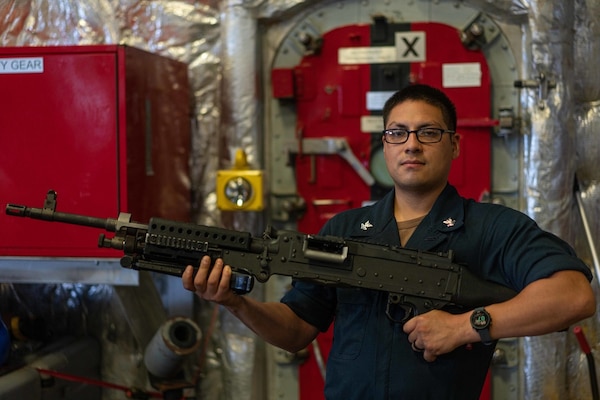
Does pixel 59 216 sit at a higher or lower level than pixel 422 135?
lower

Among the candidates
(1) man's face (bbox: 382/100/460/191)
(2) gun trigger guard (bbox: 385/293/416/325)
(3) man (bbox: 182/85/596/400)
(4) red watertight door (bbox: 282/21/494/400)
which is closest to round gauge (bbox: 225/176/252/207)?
(4) red watertight door (bbox: 282/21/494/400)

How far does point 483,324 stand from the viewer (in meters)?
1.63

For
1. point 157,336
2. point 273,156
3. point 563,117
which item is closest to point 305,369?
point 157,336

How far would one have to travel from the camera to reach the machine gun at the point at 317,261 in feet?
5.72

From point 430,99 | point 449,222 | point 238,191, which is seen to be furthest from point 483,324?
point 238,191

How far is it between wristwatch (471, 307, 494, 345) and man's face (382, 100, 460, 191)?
0.33m

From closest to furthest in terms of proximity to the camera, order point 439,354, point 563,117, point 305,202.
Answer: point 439,354 → point 563,117 → point 305,202

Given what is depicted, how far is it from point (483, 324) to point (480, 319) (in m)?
0.01

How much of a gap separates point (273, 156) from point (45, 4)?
113 centimetres

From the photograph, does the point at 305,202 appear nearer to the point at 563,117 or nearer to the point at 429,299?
the point at 563,117

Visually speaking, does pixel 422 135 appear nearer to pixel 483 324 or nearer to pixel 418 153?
pixel 418 153

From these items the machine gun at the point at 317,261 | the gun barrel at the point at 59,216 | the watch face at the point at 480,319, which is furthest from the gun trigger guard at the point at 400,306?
the gun barrel at the point at 59,216

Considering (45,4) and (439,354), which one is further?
(45,4)

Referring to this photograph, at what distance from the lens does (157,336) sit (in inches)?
114
